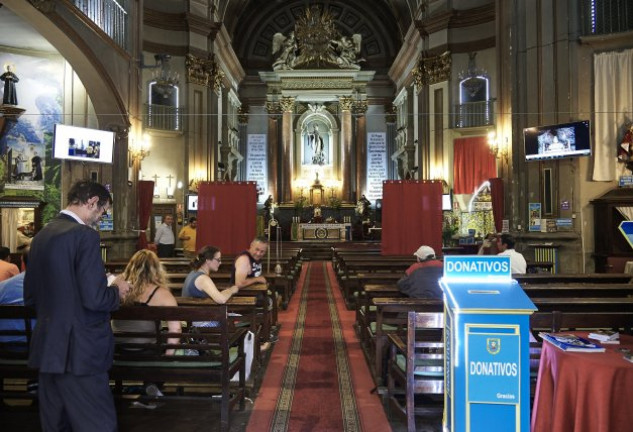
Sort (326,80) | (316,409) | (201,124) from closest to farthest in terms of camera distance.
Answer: (316,409) < (201,124) < (326,80)

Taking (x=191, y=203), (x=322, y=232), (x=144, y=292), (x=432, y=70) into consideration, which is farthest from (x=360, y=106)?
(x=144, y=292)

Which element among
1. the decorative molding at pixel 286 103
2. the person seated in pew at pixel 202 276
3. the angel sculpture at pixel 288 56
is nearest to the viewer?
the person seated in pew at pixel 202 276

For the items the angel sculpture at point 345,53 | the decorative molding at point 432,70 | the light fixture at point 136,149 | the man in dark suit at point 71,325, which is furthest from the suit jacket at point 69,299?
the angel sculpture at point 345,53

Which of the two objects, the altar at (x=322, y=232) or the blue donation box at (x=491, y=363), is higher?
the altar at (x=322, y=232)

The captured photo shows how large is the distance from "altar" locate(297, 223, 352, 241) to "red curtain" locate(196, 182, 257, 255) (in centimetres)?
991

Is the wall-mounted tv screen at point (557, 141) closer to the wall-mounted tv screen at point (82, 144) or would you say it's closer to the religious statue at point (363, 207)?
the wall-mounted tv screen at point (82, 144)

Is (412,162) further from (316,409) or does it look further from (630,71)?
(316,409)

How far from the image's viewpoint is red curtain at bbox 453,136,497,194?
16.2 m

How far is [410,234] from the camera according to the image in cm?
1257

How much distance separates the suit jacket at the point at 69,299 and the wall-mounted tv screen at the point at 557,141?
30.5ft

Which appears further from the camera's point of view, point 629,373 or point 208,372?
point 208,372

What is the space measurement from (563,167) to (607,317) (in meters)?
7.58

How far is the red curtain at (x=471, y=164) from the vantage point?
53.3 feet

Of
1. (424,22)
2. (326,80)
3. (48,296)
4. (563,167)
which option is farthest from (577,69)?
(326,80)
